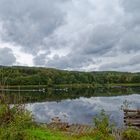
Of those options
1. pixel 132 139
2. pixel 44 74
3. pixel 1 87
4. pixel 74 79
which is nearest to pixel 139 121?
pixel 132 139

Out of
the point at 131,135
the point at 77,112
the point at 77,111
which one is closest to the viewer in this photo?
the point at 131,135

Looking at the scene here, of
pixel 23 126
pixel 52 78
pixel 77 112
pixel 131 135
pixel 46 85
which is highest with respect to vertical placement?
pixel 52 78

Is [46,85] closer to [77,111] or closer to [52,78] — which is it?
[52,78]

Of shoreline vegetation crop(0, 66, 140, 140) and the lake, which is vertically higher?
shoreline vegetation crop(0, 66, 140, 140)

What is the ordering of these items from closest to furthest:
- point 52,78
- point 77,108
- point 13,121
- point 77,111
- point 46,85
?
point 13,121, point 77,111, point 77,108, point 46,85, point 52,78

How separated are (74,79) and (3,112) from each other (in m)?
149

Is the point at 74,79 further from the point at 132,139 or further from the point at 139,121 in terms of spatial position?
the point at 132,139

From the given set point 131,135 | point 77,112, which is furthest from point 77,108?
point 131,135

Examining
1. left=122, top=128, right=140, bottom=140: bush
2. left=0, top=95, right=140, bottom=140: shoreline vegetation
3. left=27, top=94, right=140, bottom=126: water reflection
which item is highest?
left=0, top=95, right=140, bottom=140: shoreline vegetation

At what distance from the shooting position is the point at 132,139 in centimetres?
1605

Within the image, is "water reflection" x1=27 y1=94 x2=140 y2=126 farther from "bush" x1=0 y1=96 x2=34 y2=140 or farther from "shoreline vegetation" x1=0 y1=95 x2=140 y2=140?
"bush" x1=0 y1=96 x2=34 y2=140

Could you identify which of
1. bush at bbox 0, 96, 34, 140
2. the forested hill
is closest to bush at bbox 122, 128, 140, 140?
bush at bbox 0, 96, 34, 140

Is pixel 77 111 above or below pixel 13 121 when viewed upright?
below

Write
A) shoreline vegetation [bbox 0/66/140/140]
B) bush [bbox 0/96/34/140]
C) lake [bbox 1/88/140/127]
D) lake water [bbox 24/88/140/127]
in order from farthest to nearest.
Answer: lake [bbox 1/88/140/127], lake water [bbox 24/88/140/127], shoreline vegetation [bbox 0/66/140/140], bush [bbox 0/96/34/140]
